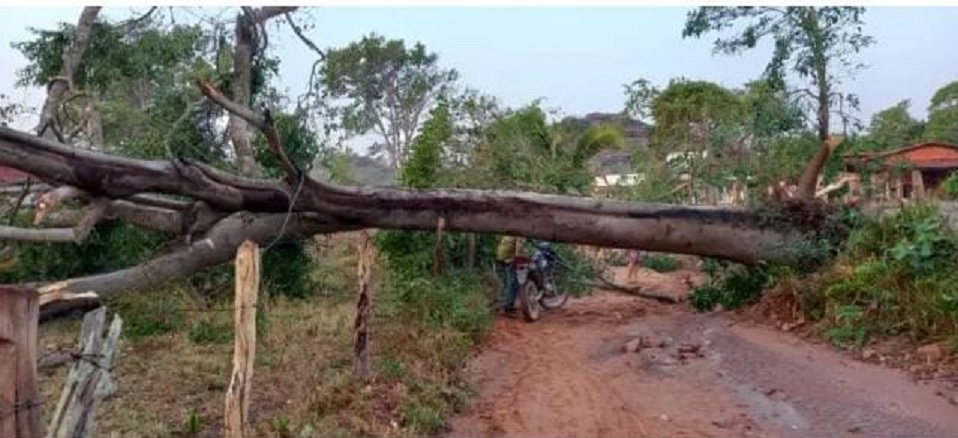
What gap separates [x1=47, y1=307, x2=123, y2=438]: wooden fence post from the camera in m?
3.18

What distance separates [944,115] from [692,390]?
2693 centimetres

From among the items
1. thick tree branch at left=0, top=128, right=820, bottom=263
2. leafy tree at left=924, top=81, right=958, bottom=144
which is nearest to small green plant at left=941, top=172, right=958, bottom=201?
thick tree branch at left=0, top=128, right=820, bottom=263

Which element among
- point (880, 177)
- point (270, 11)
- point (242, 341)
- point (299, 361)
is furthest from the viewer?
point (270, 11)

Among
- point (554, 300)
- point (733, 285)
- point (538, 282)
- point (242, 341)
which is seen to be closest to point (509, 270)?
point (538, 282)

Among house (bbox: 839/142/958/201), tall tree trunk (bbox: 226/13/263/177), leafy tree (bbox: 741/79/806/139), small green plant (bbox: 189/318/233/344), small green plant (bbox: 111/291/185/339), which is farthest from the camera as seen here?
leafy tree (bbox: 741/79/806/139)

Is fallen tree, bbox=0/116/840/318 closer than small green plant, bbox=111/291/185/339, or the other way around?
fallen tree, bbox=0/116/840/318

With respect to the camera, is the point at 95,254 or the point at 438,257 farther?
the point at 95,254

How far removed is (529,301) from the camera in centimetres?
1054

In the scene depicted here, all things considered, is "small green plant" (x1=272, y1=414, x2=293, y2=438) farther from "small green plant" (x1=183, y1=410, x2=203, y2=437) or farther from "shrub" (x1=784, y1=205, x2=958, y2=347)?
"shrub" (x1=784, y1=205, x2=958, y2=347)

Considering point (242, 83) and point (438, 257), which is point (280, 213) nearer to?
point (438, 257)

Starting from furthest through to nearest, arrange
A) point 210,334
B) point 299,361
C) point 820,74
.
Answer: point 820,74
point 210,334
point 299,361

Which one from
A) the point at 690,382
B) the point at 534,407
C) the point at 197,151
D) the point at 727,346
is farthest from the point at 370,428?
the point at 197,151

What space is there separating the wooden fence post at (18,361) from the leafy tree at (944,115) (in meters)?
24.6

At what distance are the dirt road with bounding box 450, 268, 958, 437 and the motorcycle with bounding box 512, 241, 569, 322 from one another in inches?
58.1
